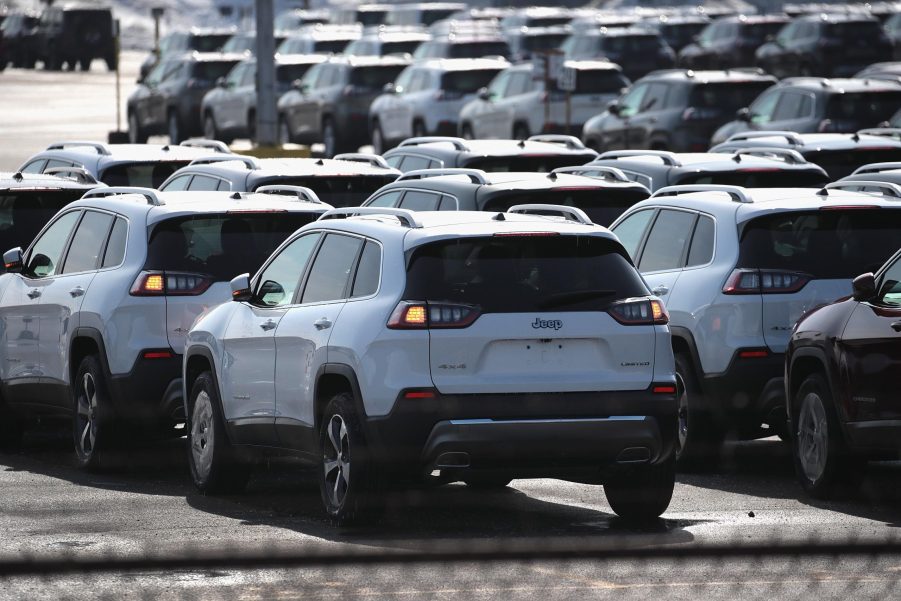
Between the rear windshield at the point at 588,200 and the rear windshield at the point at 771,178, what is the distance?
99 centimetres

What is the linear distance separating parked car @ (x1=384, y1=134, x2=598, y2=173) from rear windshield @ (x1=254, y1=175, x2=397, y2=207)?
1881 millimetres

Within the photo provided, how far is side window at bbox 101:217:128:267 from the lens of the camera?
11711mm

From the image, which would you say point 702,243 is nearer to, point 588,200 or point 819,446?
point 819,446

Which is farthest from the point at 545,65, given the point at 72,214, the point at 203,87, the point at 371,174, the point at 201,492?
the point at 201,492

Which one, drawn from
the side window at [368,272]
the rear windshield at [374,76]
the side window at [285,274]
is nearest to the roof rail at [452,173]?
the side window at [285,274]

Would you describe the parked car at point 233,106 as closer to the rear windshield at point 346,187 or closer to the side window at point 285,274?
the rear windshield at point 346,187

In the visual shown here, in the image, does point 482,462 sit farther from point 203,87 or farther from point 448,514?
point 203,87

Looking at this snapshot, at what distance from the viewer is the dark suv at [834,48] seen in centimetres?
4241

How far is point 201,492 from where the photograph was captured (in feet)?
35.5

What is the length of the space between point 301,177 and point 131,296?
154 inches

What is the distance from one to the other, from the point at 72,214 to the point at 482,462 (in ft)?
16.1

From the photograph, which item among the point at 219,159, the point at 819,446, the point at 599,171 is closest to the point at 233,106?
the point at 219,159

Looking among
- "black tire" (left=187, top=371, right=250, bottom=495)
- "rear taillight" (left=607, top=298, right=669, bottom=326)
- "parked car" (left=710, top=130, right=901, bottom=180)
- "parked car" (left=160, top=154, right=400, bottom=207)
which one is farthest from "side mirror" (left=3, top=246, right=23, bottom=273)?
"parked car" (left=710, top=130, right=901, bottom=180)

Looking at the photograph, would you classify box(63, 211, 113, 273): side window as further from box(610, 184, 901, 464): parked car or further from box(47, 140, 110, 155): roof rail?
box(47, 140, 110, 155): roof rail
